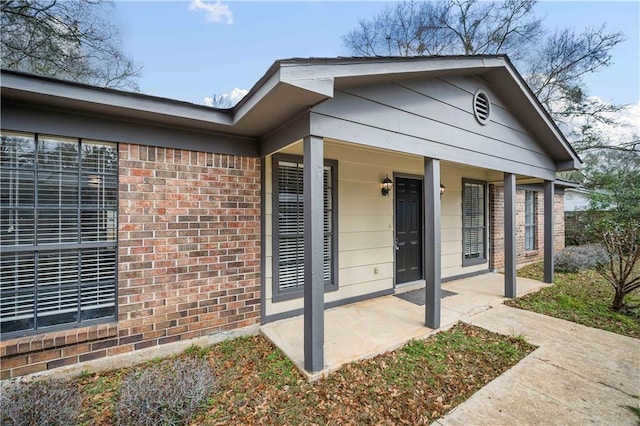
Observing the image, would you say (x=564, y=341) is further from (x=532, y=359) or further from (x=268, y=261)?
(x=268, y=261)

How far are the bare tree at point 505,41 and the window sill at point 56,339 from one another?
14.3m

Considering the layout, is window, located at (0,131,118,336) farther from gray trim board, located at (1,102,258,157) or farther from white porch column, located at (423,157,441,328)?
white porch column, located at (423,157,441,328)

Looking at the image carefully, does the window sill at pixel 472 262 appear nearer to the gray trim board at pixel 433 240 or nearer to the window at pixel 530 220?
the window at pixel 530 220

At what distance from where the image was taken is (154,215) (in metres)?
3.34

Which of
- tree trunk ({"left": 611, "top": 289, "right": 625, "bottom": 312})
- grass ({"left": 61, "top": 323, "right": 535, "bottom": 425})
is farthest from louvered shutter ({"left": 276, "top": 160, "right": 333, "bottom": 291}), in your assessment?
tree trunk ({"left": 611, "top": 289, "right": 625, "bottom": 312})

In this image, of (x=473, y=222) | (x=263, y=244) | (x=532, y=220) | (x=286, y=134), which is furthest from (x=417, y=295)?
(x=532, y=220)

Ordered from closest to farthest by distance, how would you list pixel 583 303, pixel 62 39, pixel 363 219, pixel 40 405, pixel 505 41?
pixel 40 405
pixel 583 303
pixel 363 219
pixel 62 39
pixel 505 41

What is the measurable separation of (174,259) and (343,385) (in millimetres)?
2361

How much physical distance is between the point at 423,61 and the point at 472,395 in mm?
3667

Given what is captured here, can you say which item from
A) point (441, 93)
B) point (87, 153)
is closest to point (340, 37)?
point (441, 93)

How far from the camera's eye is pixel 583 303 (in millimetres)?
5070

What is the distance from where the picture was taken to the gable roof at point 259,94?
2492 millimetres

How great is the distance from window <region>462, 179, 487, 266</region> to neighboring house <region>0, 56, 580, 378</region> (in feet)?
7.38

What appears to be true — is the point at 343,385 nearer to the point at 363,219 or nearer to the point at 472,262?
the point at 363,219
